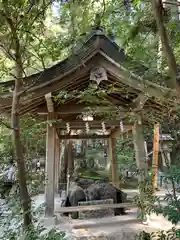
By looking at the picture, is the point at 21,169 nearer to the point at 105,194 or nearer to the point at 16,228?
the point at 16,228

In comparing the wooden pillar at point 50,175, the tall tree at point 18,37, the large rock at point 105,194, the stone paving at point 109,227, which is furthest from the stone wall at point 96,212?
the tall tree at point 18,37

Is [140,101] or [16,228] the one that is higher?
[140,101]

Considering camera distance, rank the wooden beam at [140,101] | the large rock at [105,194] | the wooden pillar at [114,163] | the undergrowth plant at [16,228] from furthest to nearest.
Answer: the wooden pillar at [114,163] < the large rock at [105,194] < the wooden beam at [140,101] < the undergrowth plant at [16,228]

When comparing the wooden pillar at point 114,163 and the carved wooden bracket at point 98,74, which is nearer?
the carved wooden bracket at point 98,74

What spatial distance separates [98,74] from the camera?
14.1 feet

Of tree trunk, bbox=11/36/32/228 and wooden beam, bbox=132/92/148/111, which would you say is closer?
tree trunk, bbox=11/36/32/228

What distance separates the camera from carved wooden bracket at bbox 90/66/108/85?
4.30m

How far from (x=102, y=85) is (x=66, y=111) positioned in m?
0.88

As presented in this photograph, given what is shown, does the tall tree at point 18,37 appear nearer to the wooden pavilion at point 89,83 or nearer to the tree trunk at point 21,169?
the tree trunk at point 21,169

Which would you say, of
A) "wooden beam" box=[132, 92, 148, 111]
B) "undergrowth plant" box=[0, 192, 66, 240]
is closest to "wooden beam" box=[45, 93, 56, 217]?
"wooden beam" box=[132, 92, 148, 111]

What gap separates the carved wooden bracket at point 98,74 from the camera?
4.30 meters

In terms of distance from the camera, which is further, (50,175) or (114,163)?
(114,163)

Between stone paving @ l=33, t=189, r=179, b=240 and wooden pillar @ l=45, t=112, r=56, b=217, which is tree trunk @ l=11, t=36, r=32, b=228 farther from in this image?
wooden pillar @ l=45, t=112, r=56, b=217

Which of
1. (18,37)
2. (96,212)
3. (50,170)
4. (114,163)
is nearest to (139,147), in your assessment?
(96,212)
